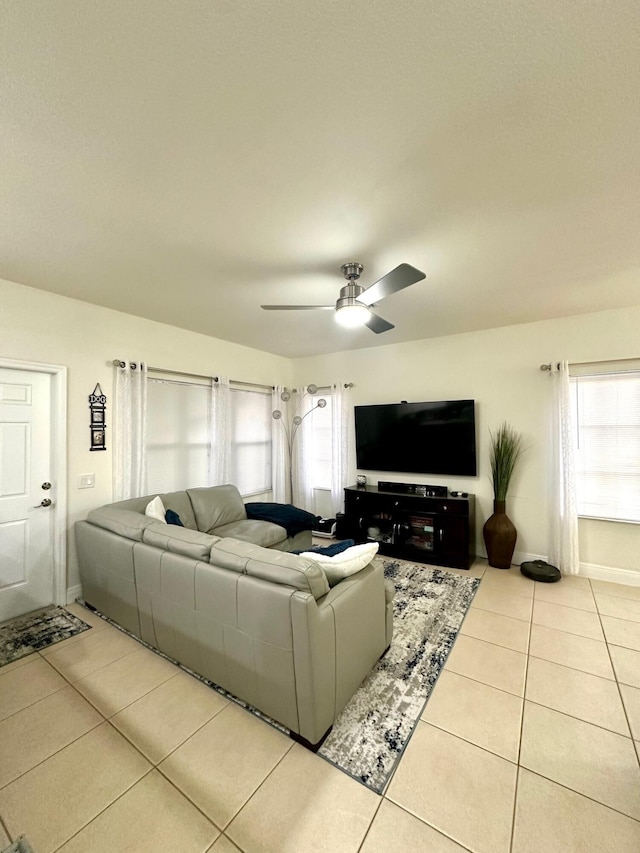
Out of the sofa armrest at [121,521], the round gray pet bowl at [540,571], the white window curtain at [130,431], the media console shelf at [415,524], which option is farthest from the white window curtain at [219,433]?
the round gray pet bowl at [540,571]

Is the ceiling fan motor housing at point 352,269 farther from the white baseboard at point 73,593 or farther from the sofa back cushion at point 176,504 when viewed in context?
the white baseboard at point 73,593

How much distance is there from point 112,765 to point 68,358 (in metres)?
2.93

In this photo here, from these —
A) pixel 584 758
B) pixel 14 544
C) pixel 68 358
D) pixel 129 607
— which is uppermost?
pixel 68 358

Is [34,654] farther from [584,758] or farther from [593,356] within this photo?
[593,356]

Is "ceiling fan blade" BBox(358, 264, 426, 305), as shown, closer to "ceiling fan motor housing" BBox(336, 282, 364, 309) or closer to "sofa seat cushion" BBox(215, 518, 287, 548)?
"ceiling fan motor housing" BBox(336, 282, 364, 309)

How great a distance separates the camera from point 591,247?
7.39 ft

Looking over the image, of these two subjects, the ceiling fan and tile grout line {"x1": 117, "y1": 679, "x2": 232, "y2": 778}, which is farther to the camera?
the ceiling fan

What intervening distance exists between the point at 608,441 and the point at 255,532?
3.69 meters

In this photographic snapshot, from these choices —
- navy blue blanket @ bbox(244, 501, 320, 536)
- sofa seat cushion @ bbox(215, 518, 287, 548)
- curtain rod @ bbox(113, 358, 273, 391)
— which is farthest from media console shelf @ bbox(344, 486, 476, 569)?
curtain rod @ bbox(113, 358, 273, 391)

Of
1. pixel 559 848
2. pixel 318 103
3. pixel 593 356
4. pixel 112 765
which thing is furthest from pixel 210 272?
pixel 593 356

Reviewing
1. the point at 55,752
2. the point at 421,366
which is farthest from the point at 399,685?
the point at 421,366

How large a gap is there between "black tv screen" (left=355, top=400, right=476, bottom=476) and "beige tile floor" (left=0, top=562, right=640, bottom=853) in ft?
6.93

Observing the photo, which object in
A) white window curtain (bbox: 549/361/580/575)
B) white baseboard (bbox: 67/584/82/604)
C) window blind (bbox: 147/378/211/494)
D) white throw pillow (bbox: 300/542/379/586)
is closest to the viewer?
white throw pillow (bbox: 300/542/379/586)

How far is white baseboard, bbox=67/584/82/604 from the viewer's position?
3038mm
